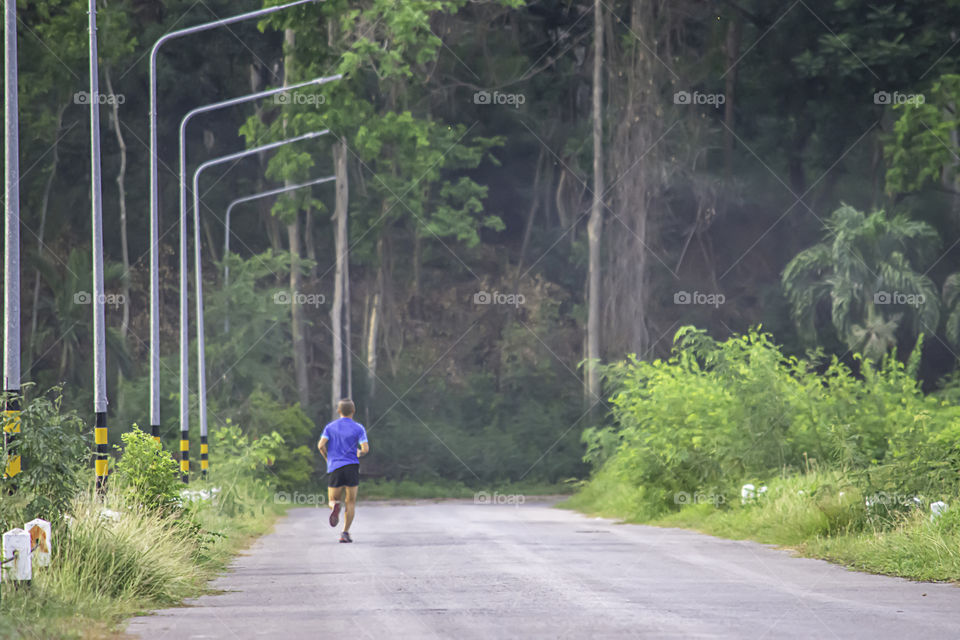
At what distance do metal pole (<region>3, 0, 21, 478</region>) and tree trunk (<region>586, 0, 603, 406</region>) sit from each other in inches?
1382

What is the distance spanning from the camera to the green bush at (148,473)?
17047 mm

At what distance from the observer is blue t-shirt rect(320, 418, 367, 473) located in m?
21.6

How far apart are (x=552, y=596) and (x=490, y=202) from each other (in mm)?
49748

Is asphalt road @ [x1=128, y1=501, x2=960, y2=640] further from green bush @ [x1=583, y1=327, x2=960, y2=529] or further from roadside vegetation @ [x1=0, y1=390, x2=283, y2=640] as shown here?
green bush @ [x1=583, y1=327, x2=960, y2=529]

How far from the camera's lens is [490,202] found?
62469 millimetres

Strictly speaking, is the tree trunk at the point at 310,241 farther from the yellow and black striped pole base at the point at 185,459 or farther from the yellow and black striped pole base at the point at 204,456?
the yellow and black striped pole base at the point at 185,459

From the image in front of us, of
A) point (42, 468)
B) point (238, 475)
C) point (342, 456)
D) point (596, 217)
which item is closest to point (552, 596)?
point (42, 468)

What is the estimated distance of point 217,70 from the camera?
2301 inches

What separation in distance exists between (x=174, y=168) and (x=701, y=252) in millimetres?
20441

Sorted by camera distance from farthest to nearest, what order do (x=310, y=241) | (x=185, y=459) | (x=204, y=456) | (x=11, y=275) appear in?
(x=310, y=241) → (x=204, y=456) → (x=185, y=459) → (x=11, y=275)

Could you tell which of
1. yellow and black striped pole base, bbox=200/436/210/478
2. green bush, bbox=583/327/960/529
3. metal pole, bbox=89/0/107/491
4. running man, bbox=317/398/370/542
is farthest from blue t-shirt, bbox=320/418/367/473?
yellow and black striped pole base, bbox=200/436/210/478

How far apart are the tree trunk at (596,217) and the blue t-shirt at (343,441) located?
91.6 ft

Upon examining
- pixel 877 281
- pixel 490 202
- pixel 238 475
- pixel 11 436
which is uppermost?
pixel 490 202

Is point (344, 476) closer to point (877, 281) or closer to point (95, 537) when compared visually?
point (95, 537)
